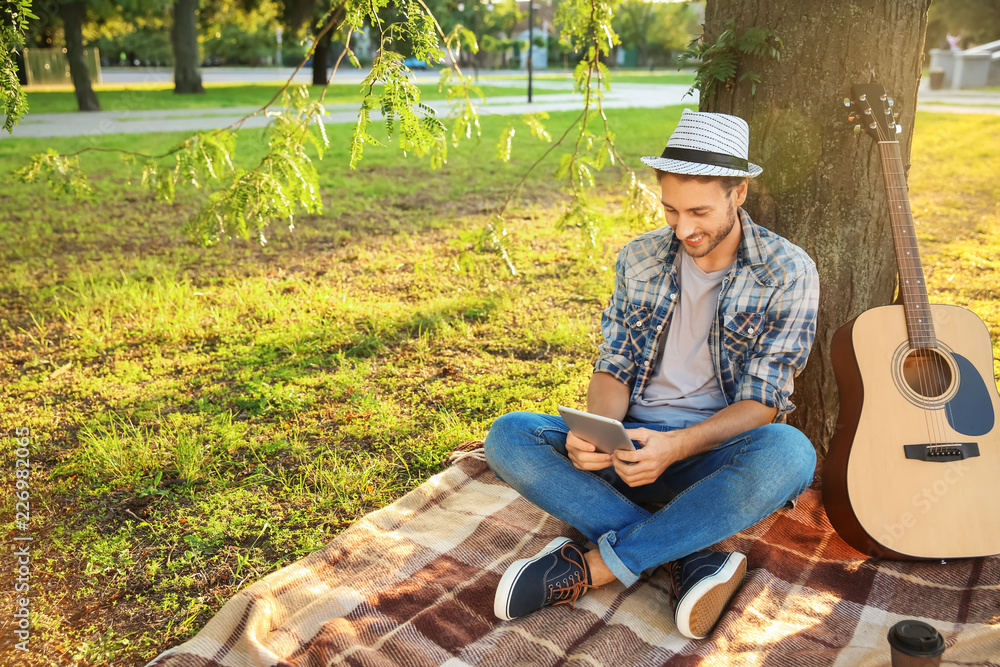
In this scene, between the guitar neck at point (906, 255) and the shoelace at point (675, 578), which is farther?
the guitar neck at point (906, 255)

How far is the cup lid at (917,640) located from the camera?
182 cm

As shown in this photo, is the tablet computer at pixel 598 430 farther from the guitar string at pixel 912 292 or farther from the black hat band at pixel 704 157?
the guitar string at pixel 912 292

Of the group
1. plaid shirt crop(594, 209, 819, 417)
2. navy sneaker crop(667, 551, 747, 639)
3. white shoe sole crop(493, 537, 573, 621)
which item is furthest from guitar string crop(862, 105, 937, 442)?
white shoe sole crop(493, 537, 573, 621)

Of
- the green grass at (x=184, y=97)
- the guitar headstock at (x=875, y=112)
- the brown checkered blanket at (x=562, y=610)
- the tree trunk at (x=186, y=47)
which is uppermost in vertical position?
the tree trunk at (x=186, y=47)

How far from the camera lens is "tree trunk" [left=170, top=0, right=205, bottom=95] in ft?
72.2

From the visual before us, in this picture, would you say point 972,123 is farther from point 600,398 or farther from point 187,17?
point 187,17

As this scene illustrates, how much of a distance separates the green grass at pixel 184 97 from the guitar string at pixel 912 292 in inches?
592

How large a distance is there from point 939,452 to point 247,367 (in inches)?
141

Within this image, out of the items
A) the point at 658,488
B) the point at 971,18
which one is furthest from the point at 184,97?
the point at 971,18

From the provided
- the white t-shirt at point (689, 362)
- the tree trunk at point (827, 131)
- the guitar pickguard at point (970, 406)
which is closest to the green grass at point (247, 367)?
the white t-shirt at point (689, 362)

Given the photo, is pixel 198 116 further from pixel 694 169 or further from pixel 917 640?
pixel 917 640

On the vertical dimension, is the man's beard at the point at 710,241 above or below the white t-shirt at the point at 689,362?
above

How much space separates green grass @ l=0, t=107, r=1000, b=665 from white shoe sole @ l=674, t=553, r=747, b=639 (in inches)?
→ 55.6

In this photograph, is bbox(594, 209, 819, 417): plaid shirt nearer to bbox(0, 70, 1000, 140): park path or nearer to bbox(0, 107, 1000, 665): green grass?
bbox(0, 107, 1000, 665): green grass
